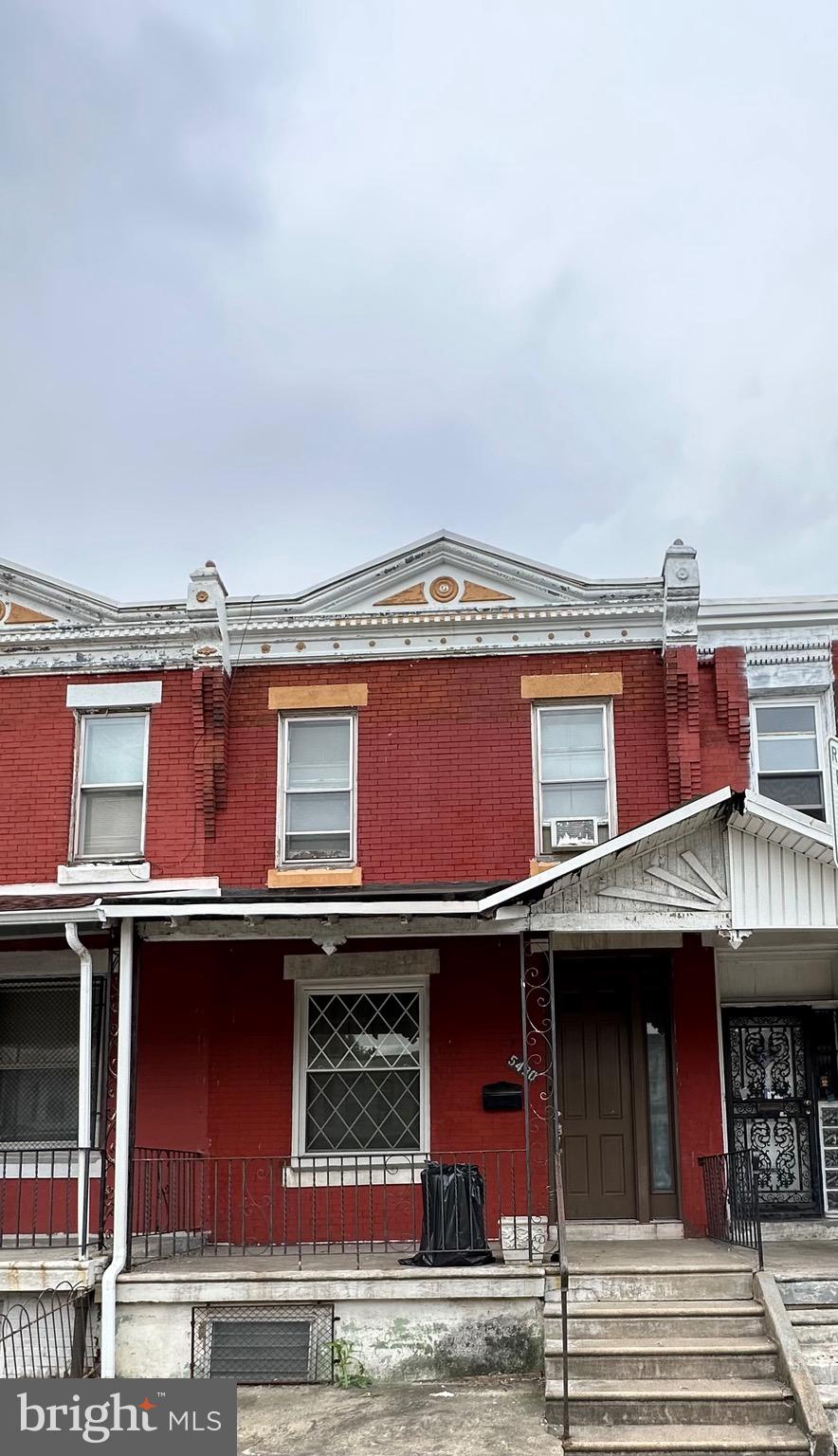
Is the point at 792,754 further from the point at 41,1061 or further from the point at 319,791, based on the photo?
the point at 41,1061

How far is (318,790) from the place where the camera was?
46.3ft

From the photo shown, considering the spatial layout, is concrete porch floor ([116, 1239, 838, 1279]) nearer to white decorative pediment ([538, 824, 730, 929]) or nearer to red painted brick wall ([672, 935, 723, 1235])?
red painted brick wall ([672, 935, 723, 1235])

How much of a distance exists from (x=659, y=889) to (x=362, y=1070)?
12.2 ft

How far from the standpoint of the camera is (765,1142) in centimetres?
1330

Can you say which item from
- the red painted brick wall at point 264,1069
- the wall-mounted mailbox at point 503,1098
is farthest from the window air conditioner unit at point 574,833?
the wall-mounted mailbox at point 503,1098

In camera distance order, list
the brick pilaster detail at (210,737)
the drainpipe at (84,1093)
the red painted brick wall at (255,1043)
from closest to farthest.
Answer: the drainpipe at (84,1093) → the red painted brick wall at (255,1043) → the brick pilaster detail at (210,737)

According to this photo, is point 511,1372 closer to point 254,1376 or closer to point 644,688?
point 254,1376

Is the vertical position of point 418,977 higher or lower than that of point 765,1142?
higher

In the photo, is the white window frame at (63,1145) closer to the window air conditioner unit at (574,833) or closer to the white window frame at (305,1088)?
the white window frame at (305,1088)

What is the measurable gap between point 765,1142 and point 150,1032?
583cm

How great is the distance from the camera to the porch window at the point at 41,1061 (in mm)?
13344

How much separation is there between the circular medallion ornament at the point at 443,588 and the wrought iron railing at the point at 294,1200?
5466mm

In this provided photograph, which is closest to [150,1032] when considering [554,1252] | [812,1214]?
[554,1252]

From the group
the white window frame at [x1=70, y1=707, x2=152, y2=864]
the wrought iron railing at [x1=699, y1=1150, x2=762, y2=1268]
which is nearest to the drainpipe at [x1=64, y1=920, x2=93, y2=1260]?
the white window frame at [x1=70, y1=707, x2=152, y2=864]
